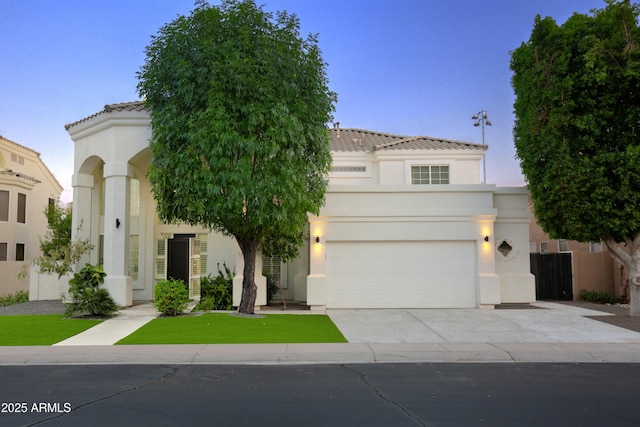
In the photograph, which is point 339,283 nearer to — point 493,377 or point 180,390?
point 493,377

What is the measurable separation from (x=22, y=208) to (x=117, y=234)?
1594cm

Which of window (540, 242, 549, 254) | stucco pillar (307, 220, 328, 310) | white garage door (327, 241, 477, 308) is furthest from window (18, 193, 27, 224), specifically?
window (540, 242, 549, 254)

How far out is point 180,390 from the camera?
7258 millimetres

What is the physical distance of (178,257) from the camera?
767 inches

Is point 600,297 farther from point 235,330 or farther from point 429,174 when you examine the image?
point 235,330

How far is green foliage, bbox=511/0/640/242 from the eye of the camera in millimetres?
13852

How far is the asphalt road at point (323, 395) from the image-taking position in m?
5.90

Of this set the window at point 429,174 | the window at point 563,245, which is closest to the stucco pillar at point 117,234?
the window at point 429,174

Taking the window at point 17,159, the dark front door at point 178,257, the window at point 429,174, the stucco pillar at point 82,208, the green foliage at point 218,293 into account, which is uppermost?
the window at point 17,159

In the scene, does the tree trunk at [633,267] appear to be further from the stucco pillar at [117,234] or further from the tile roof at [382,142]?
the stucco pillar at [117,234]

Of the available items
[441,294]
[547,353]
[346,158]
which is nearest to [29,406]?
[547,353]

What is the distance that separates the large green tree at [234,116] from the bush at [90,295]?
2.94 m

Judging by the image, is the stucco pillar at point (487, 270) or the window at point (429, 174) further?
the window at point (429, 174)

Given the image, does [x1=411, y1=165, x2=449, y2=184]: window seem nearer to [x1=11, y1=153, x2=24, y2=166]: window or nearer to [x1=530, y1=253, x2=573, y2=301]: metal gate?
[x1=530, y1=253, x2=573, y2=301]: metal gate
